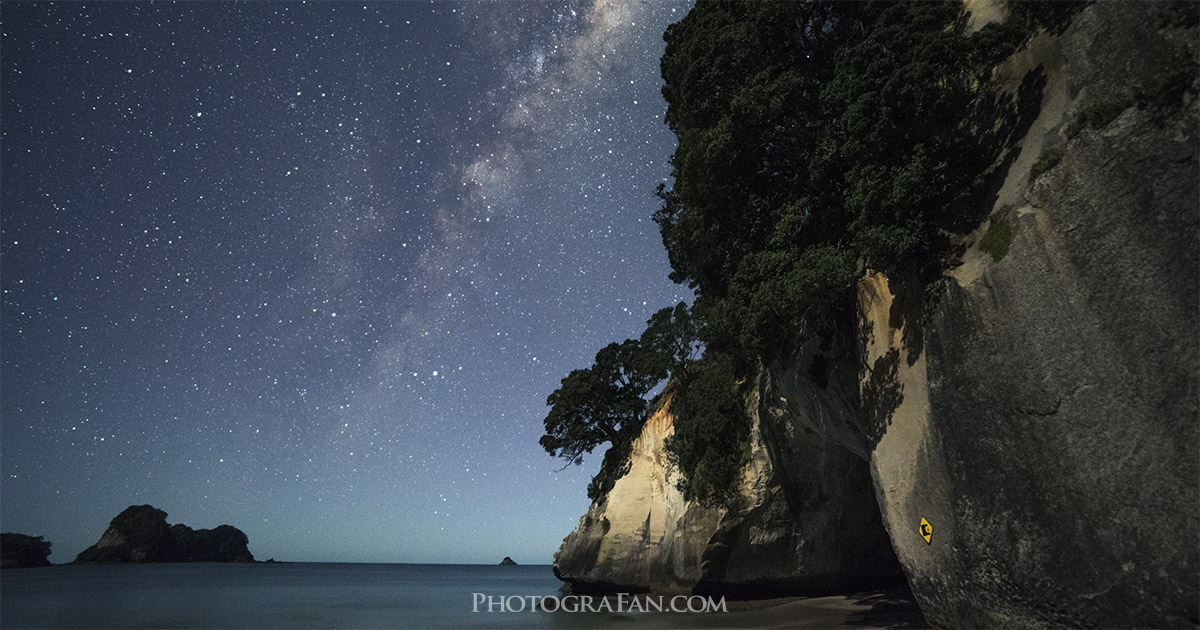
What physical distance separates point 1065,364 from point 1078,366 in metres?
0.18

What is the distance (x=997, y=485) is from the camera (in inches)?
420

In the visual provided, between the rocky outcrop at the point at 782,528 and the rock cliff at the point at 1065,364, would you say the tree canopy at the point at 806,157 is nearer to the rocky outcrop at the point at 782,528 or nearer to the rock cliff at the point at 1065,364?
the rock cliff at the point at 1065,364

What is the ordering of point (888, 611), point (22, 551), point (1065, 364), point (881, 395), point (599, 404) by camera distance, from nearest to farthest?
1. point (1065, 364)
2. point (881, 395)
3. point (888, 611)
4. point (599, 404)
5. point (22, 551)

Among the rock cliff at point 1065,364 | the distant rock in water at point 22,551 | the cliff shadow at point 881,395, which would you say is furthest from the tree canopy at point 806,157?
the distant rock in water at point 22,551

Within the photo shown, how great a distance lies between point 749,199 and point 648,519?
1789 cm

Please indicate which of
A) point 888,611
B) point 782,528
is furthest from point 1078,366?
point 782,528

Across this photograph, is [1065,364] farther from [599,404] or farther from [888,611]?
[599,404]

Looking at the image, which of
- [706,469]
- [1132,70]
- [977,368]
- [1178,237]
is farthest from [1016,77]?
[706,469]

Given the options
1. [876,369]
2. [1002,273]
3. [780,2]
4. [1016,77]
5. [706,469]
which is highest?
[780,2]

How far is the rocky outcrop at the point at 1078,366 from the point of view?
27.8ft

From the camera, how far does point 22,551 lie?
95312 mm

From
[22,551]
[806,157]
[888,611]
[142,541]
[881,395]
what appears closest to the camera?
[881,395]

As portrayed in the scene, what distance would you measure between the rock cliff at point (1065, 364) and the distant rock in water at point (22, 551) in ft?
431

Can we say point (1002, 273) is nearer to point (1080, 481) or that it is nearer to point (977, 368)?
point (977, 368)
